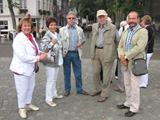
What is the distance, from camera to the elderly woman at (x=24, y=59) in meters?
3.19

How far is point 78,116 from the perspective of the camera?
140 inches

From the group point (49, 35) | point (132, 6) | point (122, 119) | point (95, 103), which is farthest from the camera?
point (132, 6)

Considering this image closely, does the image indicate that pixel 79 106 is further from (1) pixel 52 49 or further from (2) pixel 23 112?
(1) pixel 52 49

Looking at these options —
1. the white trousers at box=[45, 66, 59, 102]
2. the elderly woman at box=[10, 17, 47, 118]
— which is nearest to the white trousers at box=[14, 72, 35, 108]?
the elderly woman at box=[10, 17, 47, 118]

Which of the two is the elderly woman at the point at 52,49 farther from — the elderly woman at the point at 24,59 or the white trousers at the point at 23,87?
the white trousers at the point at 23,87

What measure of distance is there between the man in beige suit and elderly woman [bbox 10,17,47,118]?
5.09ft

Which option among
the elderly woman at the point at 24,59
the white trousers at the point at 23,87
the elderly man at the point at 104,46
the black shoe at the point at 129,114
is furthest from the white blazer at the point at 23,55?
the black shoe at the point at 129,114

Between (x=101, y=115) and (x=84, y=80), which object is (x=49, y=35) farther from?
(x=84, y=80)

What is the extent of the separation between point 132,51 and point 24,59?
1942 mm

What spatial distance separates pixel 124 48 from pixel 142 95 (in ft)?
5.57

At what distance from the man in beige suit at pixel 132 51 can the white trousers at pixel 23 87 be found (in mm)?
1851

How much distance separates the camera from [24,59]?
319 cm

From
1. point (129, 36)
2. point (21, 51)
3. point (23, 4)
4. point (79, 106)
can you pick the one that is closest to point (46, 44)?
point (21, 51)

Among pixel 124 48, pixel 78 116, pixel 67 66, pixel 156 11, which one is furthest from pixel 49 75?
pixel 156 11
